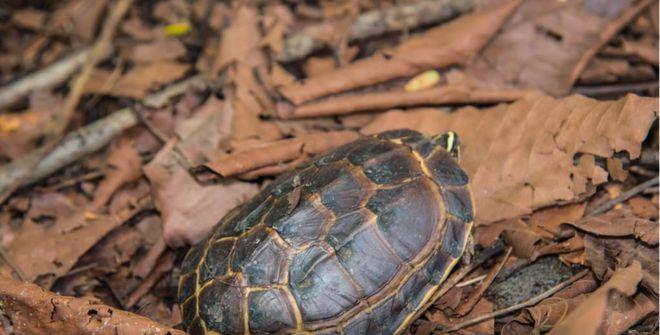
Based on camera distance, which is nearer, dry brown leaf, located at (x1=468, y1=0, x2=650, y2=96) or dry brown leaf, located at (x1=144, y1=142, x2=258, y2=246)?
dry brown leaf, located at (x1=144, y1=142, x2=258, y2=246)

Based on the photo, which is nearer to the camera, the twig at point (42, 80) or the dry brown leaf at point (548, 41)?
the dry brown leaf at point (548, 41)

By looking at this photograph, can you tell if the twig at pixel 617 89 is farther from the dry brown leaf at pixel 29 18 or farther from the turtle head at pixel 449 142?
the dry brown leaf at pixel 29 18

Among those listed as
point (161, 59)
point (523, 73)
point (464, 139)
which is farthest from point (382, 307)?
point (161, 59)

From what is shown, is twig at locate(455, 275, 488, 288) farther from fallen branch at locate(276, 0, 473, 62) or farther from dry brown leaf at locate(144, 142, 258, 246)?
fallen branch at locate(276, 0, 473, 62)

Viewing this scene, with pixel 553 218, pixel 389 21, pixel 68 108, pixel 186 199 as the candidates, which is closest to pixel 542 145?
pixel 553 218

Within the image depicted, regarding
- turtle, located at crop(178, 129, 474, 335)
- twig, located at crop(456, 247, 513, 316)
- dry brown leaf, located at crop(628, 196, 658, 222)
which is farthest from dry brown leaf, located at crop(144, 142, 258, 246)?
dry brown leaf, located at crop(628, 196, 658, 222)

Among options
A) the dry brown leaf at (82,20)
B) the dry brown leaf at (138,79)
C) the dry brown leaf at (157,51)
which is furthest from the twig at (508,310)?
the dry brown leaf at (82,20)
